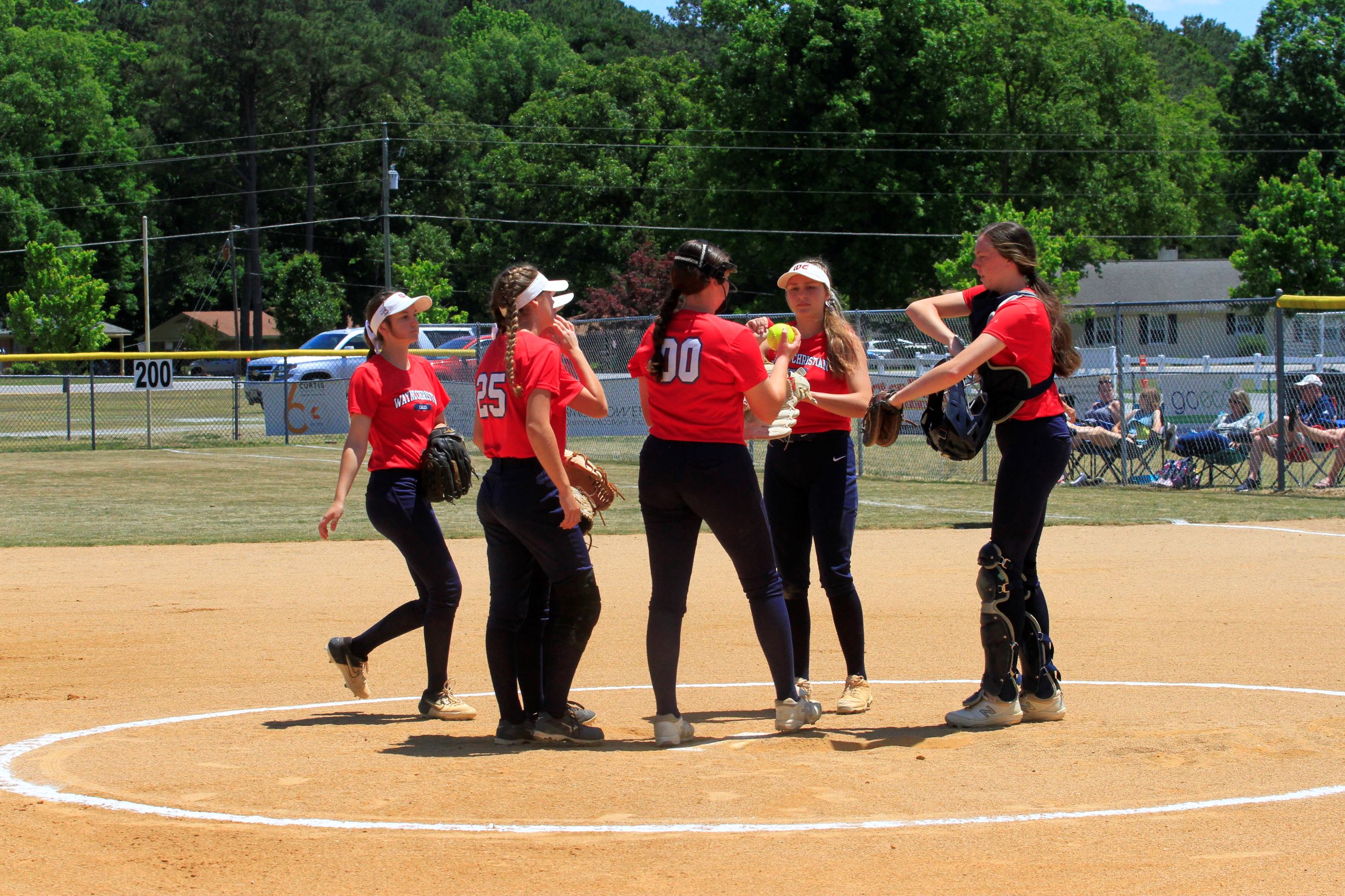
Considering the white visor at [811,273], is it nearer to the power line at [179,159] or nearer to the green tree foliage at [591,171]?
the green tree foliage at [591,171]

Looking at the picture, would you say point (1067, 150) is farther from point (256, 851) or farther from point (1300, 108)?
point (256, 851)

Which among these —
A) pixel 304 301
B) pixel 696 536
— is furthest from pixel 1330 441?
pixel 304 301

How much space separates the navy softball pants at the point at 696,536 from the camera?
529cm

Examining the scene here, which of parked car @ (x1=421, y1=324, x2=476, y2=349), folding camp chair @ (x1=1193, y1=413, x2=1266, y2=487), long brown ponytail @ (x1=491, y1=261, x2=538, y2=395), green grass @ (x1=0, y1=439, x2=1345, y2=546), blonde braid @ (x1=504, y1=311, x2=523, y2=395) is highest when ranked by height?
parked car @ (x1=421, y1=324, x2=476, y2=349)

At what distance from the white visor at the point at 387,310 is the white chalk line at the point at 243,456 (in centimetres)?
1682

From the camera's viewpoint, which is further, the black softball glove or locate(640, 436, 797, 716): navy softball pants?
the black softball glove

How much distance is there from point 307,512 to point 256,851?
11.8 meters

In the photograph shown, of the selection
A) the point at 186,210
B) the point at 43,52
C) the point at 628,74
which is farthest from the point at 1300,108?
the point at 43,52

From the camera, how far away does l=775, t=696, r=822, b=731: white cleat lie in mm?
5594

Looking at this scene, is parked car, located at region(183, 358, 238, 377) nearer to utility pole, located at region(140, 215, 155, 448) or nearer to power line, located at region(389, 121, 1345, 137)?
utility pole, located at region(140, 215, 155, 448)

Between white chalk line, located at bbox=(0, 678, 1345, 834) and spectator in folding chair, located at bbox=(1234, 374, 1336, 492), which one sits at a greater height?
spectator in folding chair, located at bbox=(1234, 374, 1336, 492)

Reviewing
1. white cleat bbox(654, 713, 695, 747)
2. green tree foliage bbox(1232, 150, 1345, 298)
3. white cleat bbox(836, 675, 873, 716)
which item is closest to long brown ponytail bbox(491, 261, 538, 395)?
white cleat bbox(654, 713, 695, 747)

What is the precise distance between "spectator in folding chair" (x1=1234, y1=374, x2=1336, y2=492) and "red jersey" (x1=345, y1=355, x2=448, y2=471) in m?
13.6

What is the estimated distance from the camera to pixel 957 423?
5602 mm
